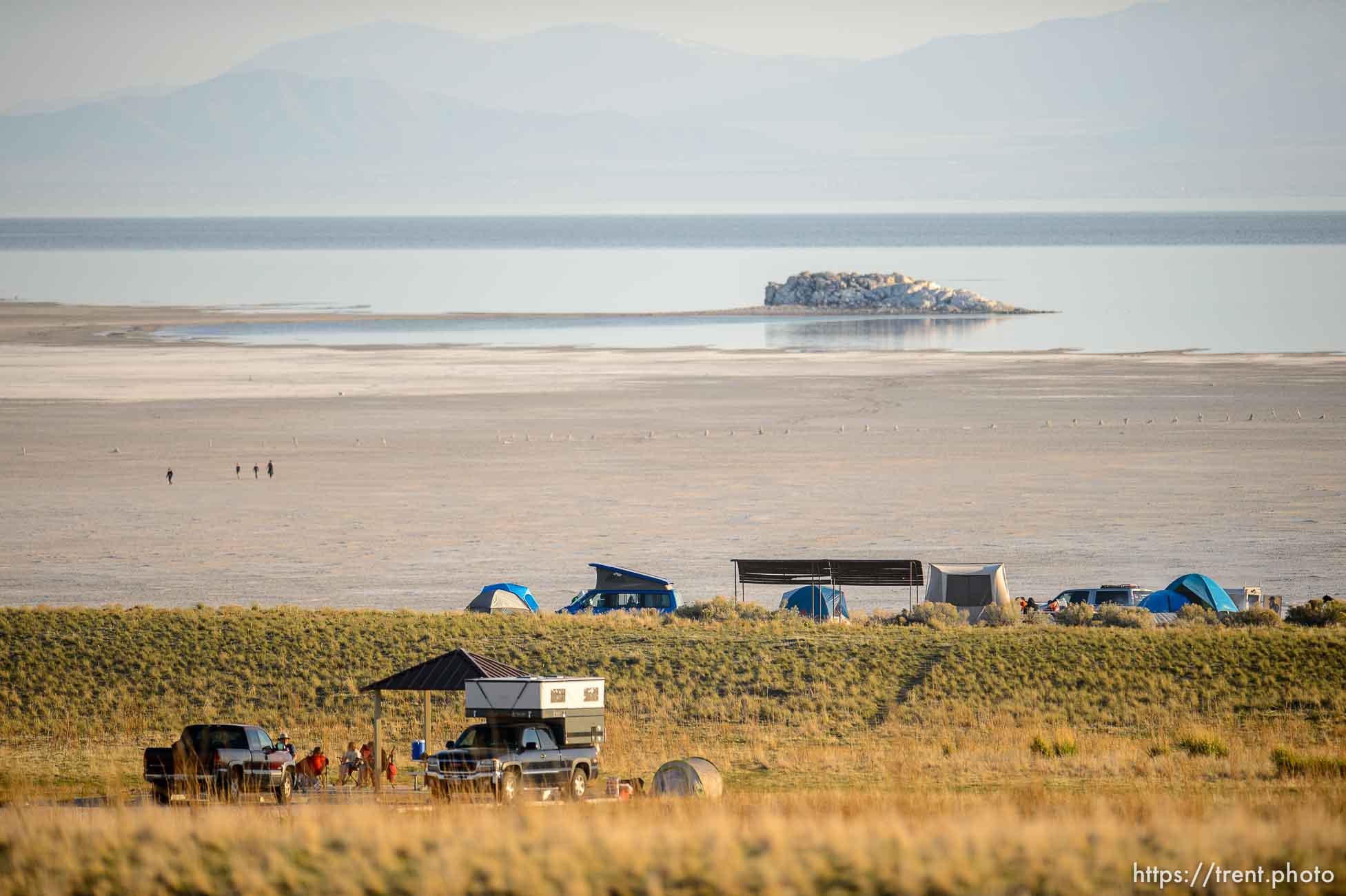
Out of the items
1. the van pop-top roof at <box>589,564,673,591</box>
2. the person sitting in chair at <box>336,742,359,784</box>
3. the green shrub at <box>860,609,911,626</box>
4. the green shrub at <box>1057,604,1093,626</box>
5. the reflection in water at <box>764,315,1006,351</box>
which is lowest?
the person sitting in chair at <box>336,742,359,784</box>

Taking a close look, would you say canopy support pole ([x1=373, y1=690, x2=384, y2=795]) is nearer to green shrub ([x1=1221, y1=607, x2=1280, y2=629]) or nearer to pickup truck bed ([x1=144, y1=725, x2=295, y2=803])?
pickup truck bed ([x1=144, y1=725, x2=295, y2=803])

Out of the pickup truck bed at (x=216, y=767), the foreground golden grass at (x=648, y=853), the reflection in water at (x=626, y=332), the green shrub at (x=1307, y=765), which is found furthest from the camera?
the reflection in water at (x=626, y=332)

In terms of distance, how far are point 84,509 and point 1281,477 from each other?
117 feet

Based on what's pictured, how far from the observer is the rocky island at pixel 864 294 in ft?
477

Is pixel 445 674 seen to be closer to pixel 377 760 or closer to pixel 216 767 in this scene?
pixel 377 760

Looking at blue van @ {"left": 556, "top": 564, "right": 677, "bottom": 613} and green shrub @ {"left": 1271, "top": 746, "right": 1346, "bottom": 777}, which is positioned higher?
blue van @ {"left": 556, "top": 564, "right": 677, "bottom": 613}

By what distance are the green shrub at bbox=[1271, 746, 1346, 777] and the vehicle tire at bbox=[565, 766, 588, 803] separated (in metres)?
8.94

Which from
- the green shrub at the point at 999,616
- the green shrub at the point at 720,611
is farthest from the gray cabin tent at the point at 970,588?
the green shrub at the point at 720,611

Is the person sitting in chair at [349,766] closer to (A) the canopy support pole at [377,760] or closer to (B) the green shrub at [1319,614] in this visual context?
(A) the canopy support pole at [377,760]

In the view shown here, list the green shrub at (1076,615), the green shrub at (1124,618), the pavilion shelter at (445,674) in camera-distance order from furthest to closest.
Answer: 1. the green shrub at (1076,615)
2. the green shrub at (1124,618)
3. the pavilion shelter at (445,674)

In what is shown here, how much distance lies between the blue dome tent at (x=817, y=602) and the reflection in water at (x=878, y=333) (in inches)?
2832

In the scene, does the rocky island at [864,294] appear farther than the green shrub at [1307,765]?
Yes

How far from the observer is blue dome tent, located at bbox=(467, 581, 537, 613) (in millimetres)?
34656

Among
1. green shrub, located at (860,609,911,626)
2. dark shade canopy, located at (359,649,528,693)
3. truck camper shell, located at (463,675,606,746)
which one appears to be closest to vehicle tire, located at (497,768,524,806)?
truck camper shell, located at (463,675,606,746)
